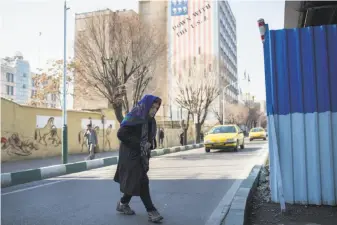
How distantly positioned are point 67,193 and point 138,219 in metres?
2.81

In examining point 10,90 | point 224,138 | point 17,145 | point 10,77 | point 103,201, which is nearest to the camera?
point 103,201

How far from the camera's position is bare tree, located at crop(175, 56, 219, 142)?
34844mm

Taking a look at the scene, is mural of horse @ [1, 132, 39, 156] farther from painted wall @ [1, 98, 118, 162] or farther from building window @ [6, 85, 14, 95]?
building window @ [6, 85, 14, 95]

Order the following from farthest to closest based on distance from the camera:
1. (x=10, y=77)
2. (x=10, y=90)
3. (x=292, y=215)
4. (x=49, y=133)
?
(x=10, y=90) → (x=10, y=77) → (x=49, y=133) → (x=292, y=215)

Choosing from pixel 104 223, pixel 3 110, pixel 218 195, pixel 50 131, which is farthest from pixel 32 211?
pixel 50 131

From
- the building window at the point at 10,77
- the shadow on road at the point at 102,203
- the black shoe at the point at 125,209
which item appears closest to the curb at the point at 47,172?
the shadow on road at the point at 102,203

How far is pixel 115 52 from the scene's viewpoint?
17859 millimetres

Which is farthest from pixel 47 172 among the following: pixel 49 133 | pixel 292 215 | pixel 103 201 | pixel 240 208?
pixel 49 133

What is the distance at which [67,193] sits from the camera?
7.14 meters

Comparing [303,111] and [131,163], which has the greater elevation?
[303,111]

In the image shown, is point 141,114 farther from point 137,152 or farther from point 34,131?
point 34,131

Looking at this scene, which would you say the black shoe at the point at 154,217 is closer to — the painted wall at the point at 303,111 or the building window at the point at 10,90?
the painted wall at the point at 303,111

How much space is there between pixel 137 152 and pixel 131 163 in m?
0.17

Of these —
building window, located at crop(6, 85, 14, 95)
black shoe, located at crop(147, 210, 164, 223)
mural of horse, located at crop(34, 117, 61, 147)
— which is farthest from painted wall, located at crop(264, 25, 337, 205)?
building window, located at crop(6, 85, 14, 95)
